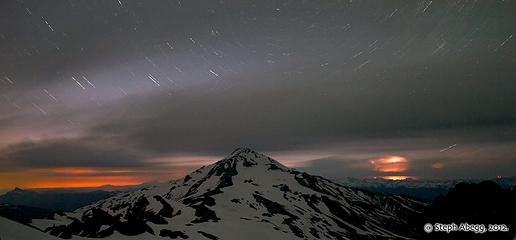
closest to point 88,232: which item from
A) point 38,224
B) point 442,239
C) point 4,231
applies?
point 38,224

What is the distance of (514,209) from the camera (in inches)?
2603

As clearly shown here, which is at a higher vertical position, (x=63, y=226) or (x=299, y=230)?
(x=63, y=226)

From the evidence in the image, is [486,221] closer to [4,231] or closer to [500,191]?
[500,191]

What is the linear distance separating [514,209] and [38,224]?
114866 mm

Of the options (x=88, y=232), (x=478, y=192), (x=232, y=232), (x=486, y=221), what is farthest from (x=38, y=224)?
(x=478, y=192)

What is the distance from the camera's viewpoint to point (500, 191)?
90.7 m

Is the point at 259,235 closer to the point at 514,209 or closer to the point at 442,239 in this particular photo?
the point at 442,239

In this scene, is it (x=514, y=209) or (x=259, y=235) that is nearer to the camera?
(x=514, y=209)

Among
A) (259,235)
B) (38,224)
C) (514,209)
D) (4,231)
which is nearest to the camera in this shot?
(4,231)

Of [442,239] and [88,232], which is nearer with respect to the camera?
[442,239]

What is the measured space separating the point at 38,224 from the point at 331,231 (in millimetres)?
126712

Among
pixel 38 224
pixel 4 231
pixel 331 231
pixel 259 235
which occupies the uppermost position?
pixel 4 231

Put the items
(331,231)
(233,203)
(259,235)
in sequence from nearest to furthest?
1. (259,235)
2. (331,231)
3. (233,203)

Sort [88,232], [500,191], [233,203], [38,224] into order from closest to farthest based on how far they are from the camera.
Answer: [88,232] < [500,191] < [38,224] < [233,203]
